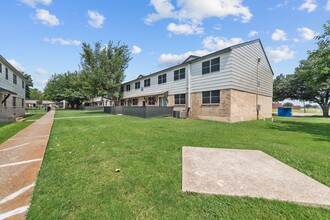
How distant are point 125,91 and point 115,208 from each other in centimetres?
2792

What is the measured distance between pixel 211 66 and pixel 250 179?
483 inches

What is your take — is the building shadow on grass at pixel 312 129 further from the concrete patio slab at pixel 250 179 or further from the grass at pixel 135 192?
the concrete patio slab at pixel 250 179

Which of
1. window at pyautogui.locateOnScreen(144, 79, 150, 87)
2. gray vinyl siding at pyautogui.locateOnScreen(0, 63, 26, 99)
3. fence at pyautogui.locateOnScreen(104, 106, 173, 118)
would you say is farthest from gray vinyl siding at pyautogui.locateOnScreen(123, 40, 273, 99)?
gray vinyl siding at pyautogui.locateOnScreen(0, 63, 26, 99)

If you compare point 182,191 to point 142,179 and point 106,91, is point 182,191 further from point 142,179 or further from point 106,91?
point 106,91

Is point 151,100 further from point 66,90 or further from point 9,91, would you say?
point 66,90

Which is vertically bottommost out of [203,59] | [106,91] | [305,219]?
[305,219]

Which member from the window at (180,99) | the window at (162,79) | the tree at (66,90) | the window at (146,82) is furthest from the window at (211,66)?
the tree at (66,90)

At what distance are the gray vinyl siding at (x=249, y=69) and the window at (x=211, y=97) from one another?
1459mm

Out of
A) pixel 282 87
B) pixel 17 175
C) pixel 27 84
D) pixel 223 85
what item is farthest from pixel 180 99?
pixel 27 84

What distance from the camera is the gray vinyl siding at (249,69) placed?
13203 millimetres

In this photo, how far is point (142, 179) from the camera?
3174 millimetres

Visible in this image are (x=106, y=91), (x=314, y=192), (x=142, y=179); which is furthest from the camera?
(x=106, y=91)

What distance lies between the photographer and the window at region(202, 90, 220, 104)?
1369 centimetres

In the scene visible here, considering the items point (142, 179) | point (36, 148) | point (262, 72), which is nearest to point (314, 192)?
point (142, 179)
